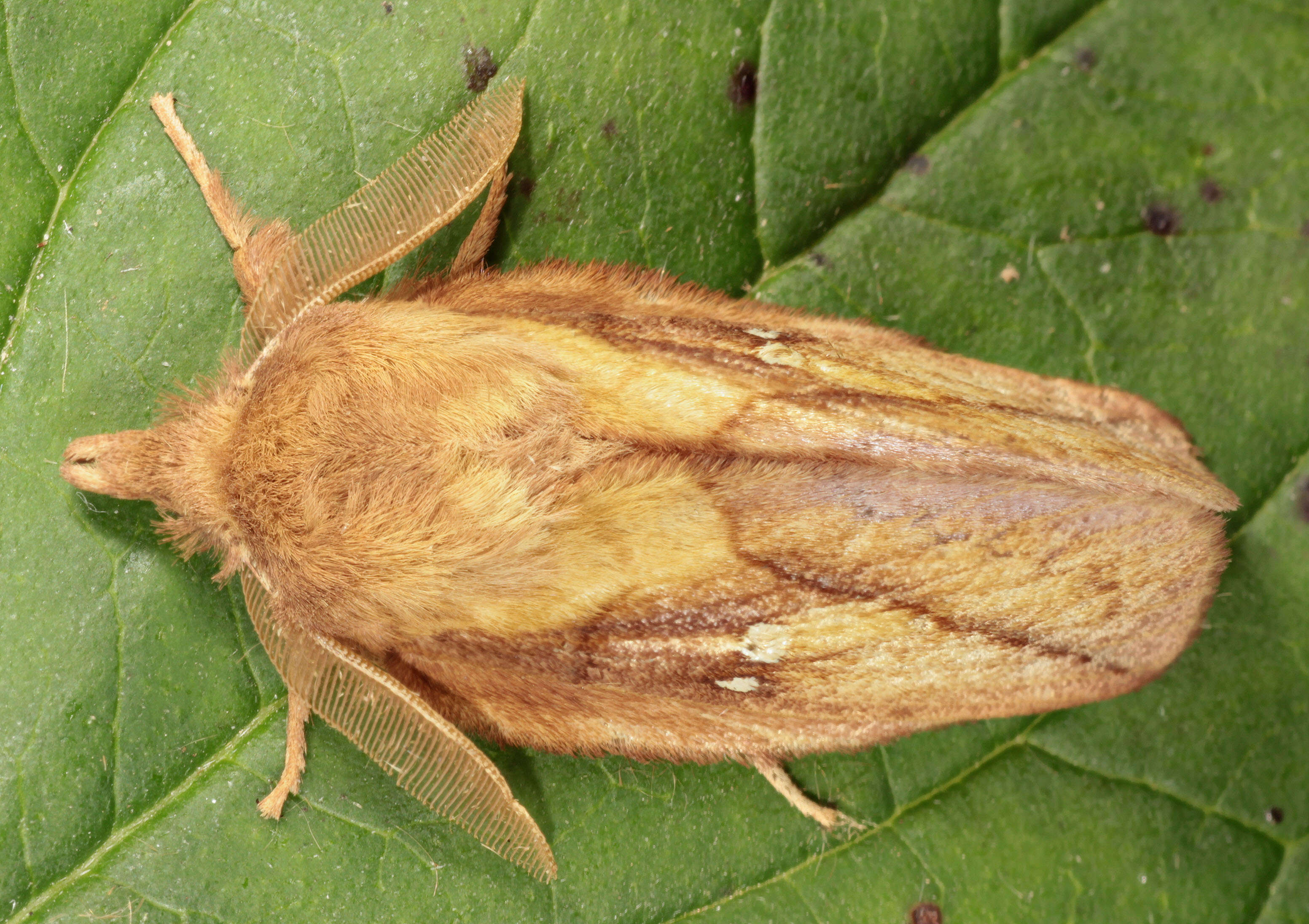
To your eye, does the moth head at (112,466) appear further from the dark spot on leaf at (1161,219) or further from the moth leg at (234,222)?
the dark spot on leaf at (1161,219)

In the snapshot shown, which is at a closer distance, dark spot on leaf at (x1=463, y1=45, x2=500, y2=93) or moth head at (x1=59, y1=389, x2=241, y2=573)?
moth head at (x1=59, y1=389, x2=241, y2=573)

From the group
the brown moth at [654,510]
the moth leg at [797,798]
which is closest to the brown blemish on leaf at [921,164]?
Answer: the brown moth at [654,510]

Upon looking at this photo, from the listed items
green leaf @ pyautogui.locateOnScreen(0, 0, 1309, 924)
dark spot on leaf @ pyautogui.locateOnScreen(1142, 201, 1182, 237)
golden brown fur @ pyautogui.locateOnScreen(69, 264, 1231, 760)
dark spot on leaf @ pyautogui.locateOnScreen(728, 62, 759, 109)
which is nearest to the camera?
golden brown fur @ pyautogui.locateOnScreen(69, 264, 1231, 760)

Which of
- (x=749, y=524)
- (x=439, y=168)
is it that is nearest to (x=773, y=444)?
(x=749, y=524)

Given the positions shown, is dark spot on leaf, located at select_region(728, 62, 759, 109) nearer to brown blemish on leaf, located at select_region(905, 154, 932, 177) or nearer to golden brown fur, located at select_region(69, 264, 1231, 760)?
brown blemish on leaf, located at select_region(905, 154, 932, 177)

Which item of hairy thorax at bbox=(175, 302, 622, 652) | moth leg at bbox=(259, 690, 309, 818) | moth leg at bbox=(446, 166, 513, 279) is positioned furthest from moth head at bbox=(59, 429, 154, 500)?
moth leg at bbox=(446, 166, 513, 279)

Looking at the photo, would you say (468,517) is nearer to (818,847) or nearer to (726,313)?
(726,313)

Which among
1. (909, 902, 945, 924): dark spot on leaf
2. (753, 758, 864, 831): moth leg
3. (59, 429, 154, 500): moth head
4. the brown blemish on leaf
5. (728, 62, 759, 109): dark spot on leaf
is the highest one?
(728, 62, 759, 109): dark spot on leaf

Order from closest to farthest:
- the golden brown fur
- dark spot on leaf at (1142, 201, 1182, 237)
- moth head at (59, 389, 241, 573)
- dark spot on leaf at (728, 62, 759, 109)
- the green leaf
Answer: the golden brown fur, moth head at (59, 389, 241, 573), the green leaf, dark spot on leaf at (728, 62, 759, 109), dark spot on leaf at (1142, 201, 1182, 237)

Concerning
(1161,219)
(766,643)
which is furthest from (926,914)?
(1161,219)
